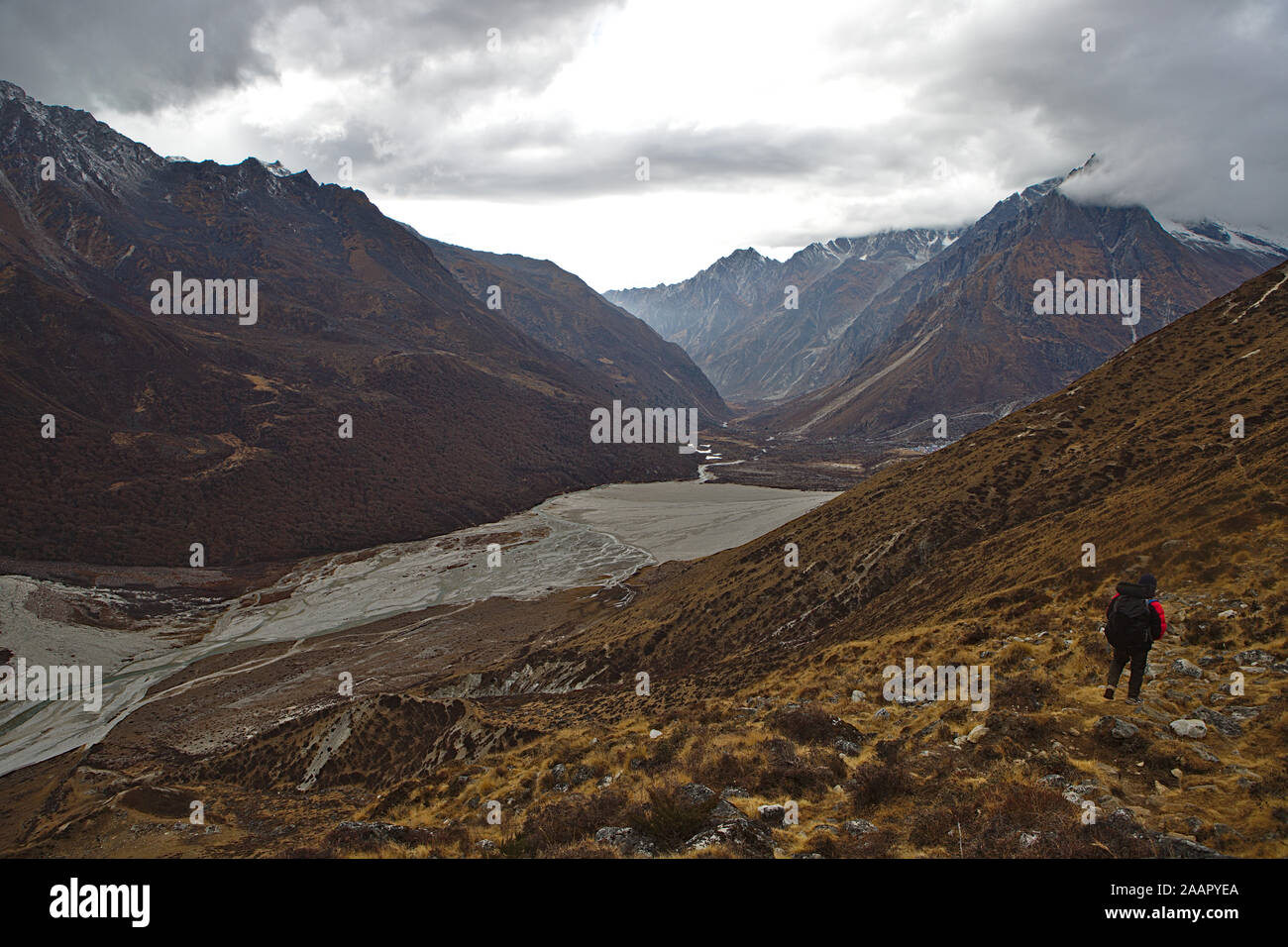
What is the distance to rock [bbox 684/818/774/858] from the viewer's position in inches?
401

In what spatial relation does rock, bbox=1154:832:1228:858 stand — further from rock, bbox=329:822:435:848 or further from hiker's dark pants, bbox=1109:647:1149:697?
rock, bbox=329:822:435:848

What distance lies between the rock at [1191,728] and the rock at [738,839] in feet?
26.1

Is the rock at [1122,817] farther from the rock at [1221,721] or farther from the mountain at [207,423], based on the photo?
the mountain at [207,423]

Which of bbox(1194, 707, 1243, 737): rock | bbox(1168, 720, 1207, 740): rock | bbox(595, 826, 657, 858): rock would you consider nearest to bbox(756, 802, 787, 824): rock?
bbox(595, 826, 657, 858): rock

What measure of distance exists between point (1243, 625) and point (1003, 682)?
5766 millimetres

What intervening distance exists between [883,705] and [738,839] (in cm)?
999

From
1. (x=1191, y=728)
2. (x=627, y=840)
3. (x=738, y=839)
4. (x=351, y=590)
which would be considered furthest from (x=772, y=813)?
(x=351, y=590)

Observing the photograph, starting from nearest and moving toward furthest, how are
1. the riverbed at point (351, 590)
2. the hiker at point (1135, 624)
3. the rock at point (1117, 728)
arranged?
the rock at point (1117, 728) → the hiker at point (1135, 624) → the riverbed at point (351, 590)

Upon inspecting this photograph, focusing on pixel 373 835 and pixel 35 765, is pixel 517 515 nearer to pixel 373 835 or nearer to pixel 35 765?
pixel 35 765

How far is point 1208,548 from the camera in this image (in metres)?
20.2

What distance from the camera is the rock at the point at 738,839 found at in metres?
10.2

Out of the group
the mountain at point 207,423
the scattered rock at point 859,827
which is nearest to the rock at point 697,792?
the scattered rock at point 859,827

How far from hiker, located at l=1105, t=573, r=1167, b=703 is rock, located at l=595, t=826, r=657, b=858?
9973 millimetres

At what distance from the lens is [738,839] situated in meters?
10.6
